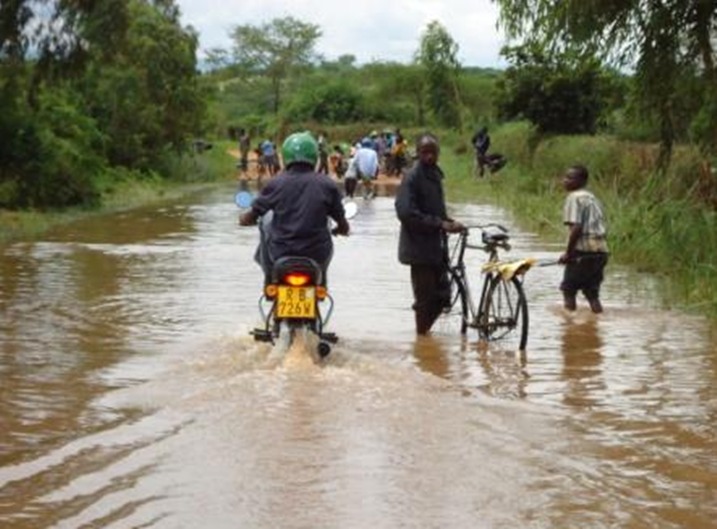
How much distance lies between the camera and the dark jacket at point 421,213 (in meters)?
11.9

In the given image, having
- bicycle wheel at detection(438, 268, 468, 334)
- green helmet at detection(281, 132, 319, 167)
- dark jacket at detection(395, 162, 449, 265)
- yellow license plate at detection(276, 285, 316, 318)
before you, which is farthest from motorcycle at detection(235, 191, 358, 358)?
bicycle wheel at detection(438, 268, 468, 334)

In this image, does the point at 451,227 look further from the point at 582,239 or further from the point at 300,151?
the point at 582,239

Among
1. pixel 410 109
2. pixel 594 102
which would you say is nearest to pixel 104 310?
pixel 594 102

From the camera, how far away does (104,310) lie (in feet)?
45.8

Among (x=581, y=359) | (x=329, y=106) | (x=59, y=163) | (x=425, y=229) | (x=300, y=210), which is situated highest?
(x=329, y=106)

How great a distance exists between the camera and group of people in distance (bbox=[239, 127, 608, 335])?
1020 centimetres

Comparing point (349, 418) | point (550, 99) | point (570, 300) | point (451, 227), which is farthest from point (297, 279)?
point (550, 99)

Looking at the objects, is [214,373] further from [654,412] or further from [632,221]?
[632,221]

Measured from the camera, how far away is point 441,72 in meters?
62.2

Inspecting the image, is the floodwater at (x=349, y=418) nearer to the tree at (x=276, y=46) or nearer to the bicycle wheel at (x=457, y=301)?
the bicycle wheel at (x=457, y=301)

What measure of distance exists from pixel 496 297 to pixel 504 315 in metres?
0.17

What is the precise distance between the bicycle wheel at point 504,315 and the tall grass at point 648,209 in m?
2.37

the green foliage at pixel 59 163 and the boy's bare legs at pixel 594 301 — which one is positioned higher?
the green foliage at pixel 59 163

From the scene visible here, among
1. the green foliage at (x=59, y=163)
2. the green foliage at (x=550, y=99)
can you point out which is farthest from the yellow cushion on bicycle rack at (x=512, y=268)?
the green foliage at (x=550, y=99)
